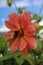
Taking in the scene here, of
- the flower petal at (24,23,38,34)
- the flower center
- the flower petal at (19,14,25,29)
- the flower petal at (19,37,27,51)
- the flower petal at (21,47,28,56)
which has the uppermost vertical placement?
the flower petal at (19,14,25,29)

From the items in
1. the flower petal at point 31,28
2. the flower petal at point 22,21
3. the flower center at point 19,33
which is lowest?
the flower center at point 19,33

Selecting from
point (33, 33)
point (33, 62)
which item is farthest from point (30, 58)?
point (33, 33)

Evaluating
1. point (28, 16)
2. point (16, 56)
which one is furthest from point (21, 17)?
point (16, 56)

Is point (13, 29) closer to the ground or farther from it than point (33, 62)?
farther from it

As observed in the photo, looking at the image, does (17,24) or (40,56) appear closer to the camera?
(17,24)

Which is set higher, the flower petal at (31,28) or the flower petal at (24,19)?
→ the flower petal at (24,19)

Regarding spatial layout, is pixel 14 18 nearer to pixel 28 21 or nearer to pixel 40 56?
pixel 28 21

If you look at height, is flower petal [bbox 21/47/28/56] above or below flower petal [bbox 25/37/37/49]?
below

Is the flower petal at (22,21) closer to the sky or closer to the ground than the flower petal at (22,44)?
closer to the sky
